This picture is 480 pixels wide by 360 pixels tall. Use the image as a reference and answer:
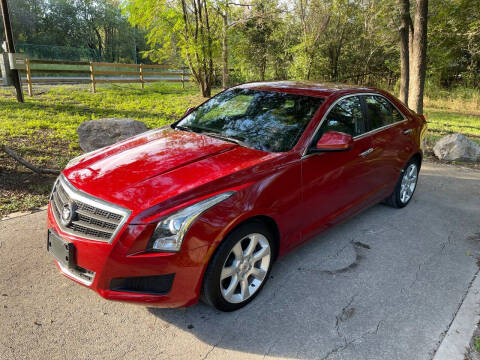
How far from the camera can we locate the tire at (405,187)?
4875 millimetres

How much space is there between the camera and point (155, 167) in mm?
2938

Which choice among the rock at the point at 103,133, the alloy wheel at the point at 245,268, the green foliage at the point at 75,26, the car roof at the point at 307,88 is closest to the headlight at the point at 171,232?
the alloy wheel at the point at 245,268

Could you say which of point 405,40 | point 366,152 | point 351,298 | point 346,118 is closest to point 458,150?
point 366,152

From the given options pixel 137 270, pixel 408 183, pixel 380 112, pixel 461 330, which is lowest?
pixel 461 330

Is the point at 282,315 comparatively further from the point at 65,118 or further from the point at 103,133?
the point at 65,118

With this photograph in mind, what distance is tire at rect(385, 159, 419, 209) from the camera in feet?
16.0

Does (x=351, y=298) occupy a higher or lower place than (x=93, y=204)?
lower

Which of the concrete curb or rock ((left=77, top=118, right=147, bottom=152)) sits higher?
rock ((left=77, top=118, right=147, bottom=152))

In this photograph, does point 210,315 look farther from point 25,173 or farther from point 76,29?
point 76,29

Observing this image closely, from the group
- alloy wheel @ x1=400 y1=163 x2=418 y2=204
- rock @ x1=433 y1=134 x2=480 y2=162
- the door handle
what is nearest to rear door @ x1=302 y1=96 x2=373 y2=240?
the door handle

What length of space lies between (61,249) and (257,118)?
6.88ft

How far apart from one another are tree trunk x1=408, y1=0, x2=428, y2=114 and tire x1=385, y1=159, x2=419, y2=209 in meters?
5.66

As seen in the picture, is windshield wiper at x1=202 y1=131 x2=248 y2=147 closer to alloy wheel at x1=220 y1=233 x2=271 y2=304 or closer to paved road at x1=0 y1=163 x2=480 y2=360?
alloy wheel at x1=220 y1=233 x2=271 y2=304

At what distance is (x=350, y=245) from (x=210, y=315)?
1.86 m
